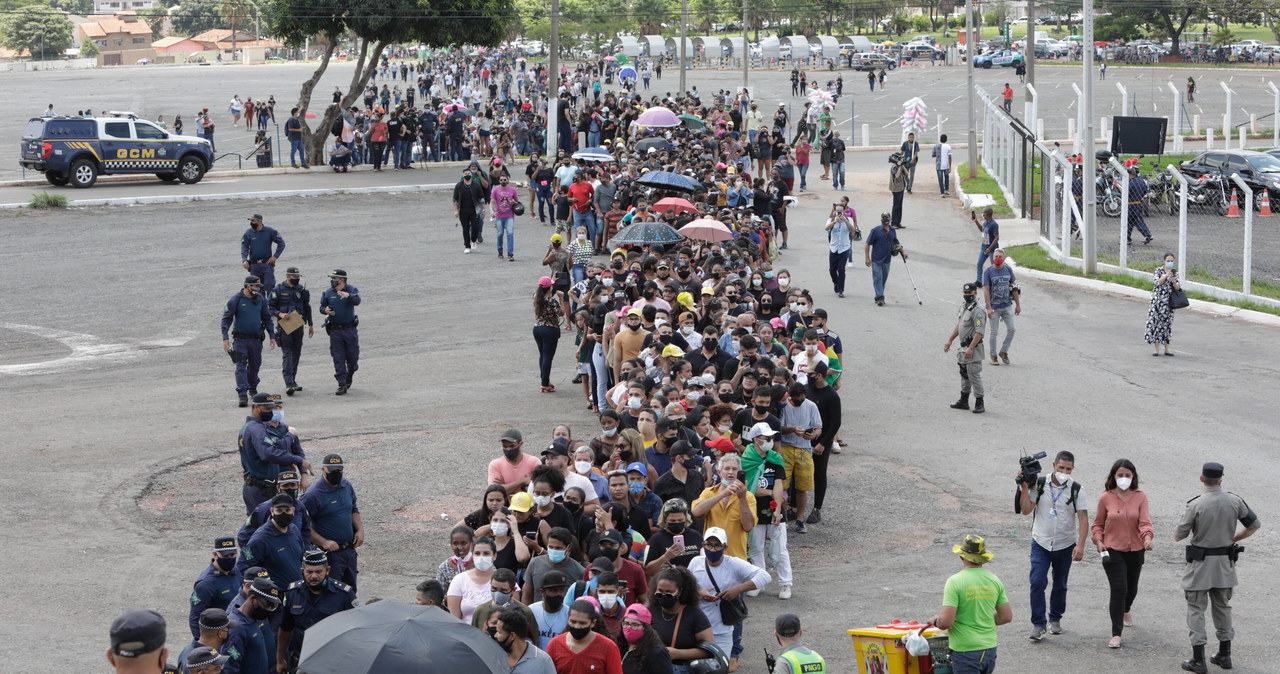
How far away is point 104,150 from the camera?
35.7 metres

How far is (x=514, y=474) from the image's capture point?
11398 millimetres

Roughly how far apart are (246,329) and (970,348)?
8.98 m

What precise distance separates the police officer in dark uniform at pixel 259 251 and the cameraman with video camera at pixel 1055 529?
13196 mm

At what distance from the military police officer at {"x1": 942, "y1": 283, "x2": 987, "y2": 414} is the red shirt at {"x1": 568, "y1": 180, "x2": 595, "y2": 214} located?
11.5m

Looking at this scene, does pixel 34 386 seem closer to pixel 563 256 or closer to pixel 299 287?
pixel 299 287

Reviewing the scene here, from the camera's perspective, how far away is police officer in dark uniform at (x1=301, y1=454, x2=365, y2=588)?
10.4 m

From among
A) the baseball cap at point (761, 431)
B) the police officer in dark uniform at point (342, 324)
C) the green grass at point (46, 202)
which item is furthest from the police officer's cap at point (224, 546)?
the green grass at point (46, 202)

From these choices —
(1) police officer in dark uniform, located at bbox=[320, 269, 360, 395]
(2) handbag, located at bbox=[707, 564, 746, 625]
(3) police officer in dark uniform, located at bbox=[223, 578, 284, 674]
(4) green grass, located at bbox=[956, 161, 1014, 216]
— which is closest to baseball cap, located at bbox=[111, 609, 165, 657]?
(3) police officer in dark uniform, located at bbox=[223, 578, 284, 674]

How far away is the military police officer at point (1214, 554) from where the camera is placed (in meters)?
9.88

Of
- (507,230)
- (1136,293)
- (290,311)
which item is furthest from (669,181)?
(290,311)

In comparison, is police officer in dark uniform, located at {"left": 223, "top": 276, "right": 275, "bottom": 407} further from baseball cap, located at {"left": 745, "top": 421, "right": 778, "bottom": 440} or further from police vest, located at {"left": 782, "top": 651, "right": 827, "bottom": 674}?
police vest, located at {"left": 782, "top": 651, "right": 827, "bottom": 674}

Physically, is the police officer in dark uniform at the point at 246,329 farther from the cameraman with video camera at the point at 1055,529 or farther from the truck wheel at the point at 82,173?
the truck wheel at the point at 82,173

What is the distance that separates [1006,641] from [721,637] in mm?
2554

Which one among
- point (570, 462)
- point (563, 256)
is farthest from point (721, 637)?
point (563, 256)
